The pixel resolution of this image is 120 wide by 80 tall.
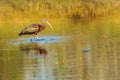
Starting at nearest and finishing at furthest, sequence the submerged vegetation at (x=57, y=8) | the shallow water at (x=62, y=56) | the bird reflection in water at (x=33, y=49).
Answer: the shallow water at (x=62, y=56)
the bird reflection in water at (x=33, y=49)
the submerged vegetation at (x=57, y=8)

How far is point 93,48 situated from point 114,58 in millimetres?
2753

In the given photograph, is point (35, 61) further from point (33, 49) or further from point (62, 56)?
point (33, 49)

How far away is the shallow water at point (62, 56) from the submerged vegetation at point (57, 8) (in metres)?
10.9

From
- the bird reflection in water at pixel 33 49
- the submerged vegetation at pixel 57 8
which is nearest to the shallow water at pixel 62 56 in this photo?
the bird reflection in water at pixel 33 49

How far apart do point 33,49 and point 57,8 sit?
17.7 meters

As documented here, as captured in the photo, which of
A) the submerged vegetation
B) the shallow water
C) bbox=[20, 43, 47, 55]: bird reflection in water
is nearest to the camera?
the shallow water

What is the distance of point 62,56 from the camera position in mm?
18812

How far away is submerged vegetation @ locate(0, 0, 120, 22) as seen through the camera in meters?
38.2

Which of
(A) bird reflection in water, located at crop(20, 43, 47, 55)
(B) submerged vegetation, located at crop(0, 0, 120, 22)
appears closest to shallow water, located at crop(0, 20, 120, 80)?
(A) bird reflection in water, located at crop(20, 43, 47, 55)

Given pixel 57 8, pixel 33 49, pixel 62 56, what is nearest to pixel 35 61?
pixel 62 56

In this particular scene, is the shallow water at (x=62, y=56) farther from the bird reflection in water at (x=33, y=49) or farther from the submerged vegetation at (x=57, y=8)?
the submerged vegetation at (x=57, y=8)

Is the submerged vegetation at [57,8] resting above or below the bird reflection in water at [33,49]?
above

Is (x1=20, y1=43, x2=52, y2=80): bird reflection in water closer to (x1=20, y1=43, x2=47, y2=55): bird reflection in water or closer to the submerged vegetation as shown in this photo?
(x1=20, y1=43, x2=47, y2=55): bird reflection in water

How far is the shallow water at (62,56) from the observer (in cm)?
1538
